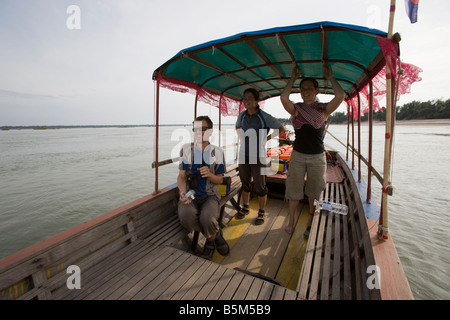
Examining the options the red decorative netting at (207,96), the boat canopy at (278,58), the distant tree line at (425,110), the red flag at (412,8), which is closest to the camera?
the red flag at (412,8)

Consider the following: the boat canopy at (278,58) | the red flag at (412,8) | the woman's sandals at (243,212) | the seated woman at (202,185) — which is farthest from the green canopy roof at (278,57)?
the woman's sandals at (243,212)

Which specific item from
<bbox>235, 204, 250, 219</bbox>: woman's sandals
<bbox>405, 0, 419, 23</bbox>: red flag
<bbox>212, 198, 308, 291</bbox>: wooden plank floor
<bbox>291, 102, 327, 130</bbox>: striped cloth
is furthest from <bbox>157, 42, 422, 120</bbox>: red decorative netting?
<bbox>235, 204, 250, 219</bbox>: woman's sandals

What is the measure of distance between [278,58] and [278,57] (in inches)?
1.7

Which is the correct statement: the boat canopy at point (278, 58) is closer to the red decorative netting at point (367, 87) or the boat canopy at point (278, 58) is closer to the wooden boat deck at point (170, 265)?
the red decorative netting at point (367, 87)

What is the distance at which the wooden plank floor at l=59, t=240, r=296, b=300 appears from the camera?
1.71 metres

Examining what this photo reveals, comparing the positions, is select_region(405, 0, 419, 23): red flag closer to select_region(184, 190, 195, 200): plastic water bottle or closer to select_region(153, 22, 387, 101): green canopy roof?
select_region(153, 22, 387, 101): green canopy roof

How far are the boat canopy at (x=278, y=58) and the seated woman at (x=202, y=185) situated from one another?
39.2 inches

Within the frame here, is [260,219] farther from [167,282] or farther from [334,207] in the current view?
[167,282]

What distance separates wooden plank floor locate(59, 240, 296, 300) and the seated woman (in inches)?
19.5

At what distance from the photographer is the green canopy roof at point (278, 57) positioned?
2.10m

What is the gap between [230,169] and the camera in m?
5.12

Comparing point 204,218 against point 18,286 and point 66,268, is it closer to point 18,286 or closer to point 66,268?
point 66,268

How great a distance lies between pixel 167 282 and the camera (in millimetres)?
1845

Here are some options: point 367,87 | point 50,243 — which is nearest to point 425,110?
point 367,87
